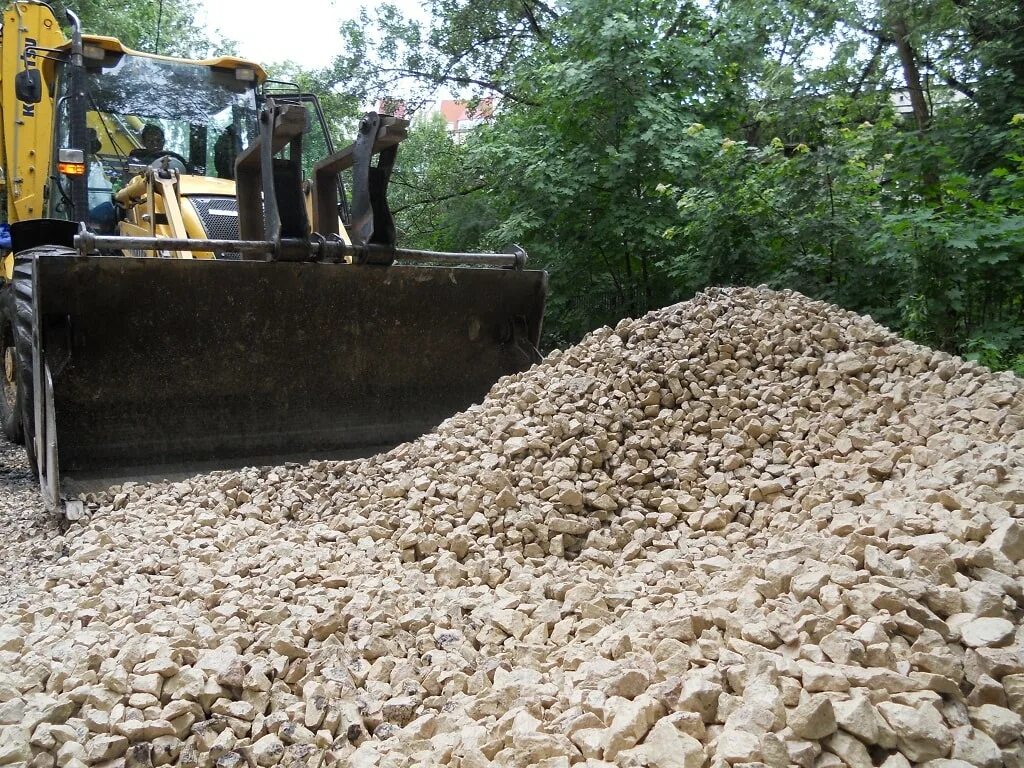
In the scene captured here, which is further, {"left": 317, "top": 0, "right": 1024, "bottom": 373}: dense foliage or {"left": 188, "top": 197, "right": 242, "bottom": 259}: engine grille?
{"left": 317, "top": 0, "right": 1024, "bottom": 373}: dense foliage

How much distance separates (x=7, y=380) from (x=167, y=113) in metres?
2.02

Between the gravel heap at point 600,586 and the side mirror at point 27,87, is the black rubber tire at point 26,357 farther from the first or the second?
the side mirror at point 27,87

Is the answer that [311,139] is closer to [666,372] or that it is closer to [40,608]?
[666,372]

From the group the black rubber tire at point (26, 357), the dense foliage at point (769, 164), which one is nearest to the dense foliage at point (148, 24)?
the dense foliage at point (769, 164)

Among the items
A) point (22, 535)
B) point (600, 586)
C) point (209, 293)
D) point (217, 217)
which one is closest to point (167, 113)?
point (217, 217)

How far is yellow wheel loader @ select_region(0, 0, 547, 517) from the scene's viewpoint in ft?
14.4

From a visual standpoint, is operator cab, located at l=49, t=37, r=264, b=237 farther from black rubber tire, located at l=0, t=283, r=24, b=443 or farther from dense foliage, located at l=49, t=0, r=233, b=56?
dense foliage, located at l=49, t=0, r=233, b=56

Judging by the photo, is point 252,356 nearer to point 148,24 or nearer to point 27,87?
point 27,87

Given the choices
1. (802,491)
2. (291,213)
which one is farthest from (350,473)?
(802,491)

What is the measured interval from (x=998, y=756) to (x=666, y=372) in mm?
2817

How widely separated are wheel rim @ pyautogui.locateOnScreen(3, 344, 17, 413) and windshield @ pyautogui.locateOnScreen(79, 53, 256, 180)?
4.33 ft

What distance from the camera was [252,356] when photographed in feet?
15.7

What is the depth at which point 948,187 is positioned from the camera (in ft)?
18.6

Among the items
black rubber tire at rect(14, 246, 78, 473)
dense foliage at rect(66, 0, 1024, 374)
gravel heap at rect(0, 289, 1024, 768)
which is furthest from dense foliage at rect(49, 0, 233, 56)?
gravel heap at rect(0, 289, 1024, 768)
